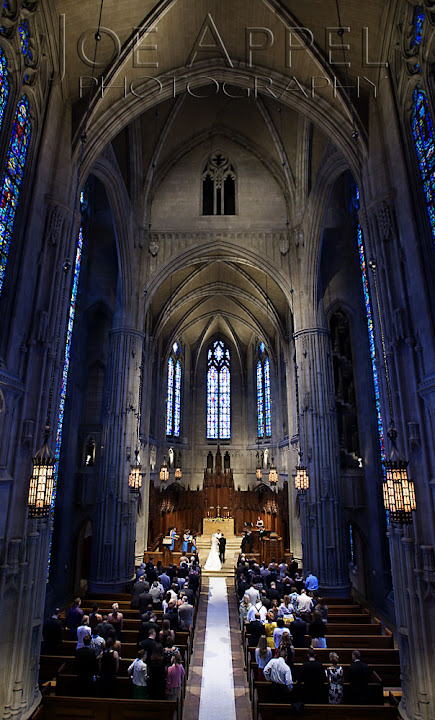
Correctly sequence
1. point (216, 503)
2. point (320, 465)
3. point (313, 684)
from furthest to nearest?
1. point (216, 503)
2. point (320, 465)
3. point (313, 684)

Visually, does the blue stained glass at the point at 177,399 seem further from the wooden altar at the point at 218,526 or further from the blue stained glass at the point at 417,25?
the blue stained glass at the point at 417,25

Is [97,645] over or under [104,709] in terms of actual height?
over

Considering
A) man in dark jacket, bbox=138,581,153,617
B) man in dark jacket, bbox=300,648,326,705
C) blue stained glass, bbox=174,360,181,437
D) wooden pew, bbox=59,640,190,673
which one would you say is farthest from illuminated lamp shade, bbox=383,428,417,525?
blue stained glass, bbox=174,360,181,437

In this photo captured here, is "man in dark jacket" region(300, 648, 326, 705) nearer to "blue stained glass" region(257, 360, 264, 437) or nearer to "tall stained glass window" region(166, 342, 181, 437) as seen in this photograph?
"tall stained glass window" region(166, 342, 181, 437)

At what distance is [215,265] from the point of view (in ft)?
86.8

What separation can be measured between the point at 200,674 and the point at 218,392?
27274 mm

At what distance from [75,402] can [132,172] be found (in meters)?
10.8

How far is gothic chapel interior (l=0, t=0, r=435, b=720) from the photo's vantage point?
8805 mm

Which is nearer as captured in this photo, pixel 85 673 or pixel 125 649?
pixel 85 673

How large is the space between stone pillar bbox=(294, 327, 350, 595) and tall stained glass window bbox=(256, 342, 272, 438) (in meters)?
14.1

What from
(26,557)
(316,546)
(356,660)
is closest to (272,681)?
(356,660)

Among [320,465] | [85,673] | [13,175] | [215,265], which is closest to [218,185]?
[215,265]

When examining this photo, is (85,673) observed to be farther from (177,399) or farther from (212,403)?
(212,403)

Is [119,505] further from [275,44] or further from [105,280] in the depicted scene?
[275,44]
